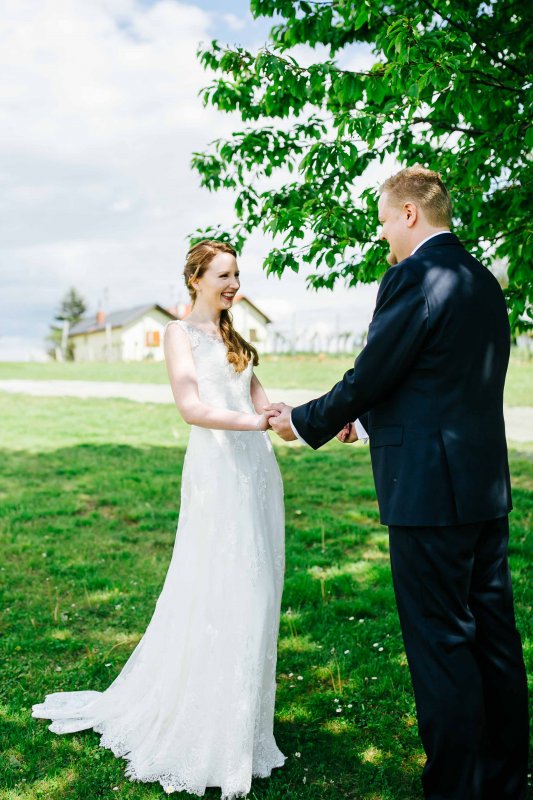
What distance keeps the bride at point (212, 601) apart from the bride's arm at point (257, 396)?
2 cm

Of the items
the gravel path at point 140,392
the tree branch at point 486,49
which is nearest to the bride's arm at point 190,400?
the tree branch at point 486,49

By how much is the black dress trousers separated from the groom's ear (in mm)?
1299

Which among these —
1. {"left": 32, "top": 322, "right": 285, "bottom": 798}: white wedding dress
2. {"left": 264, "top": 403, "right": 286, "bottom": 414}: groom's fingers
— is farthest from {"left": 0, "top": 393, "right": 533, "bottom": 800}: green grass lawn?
{"left": 264, "top": 403, "right": 286, "bottom": 414}: groom's fingers

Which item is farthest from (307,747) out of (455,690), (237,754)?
(455,690)

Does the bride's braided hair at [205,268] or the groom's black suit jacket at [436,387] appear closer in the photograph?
the groom's black suit jacket at [436,387]

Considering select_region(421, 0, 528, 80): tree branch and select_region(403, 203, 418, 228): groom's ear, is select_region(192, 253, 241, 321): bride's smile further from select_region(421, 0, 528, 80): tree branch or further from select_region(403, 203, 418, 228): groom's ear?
select_region(421, 0, 528, 80): tree branch

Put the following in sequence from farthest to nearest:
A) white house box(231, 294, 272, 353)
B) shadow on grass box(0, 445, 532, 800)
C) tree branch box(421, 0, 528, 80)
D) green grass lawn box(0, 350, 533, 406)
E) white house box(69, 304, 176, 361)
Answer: white house box(231, 294, 272, 353) < white house box(69, 304, 176, 361) < green grass lawn box(0, 350, 533, 406) < tree branch box(421, 0, 528, 80) < shadow on grass box(0, 445, 532, 800)

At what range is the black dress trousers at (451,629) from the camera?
2852 mm

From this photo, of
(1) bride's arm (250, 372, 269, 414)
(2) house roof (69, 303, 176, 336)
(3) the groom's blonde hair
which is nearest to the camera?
(3) the groom's blonde hair

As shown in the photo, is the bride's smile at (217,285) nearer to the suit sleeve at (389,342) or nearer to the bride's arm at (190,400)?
the bride's arm at (190,400)

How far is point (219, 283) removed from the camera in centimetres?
380

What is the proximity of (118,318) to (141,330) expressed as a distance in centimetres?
415

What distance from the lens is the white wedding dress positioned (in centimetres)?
334

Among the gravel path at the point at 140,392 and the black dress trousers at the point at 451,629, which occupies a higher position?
the gravel path at the point at 140,392
